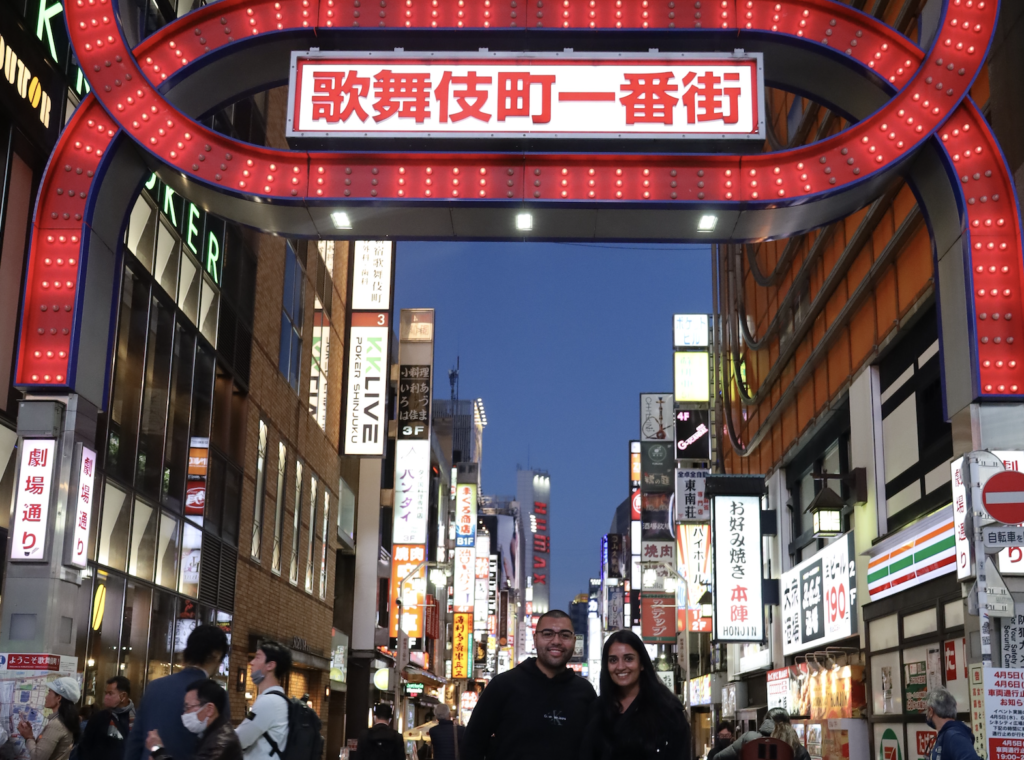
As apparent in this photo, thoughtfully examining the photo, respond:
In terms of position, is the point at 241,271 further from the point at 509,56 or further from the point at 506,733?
the point at 506,733

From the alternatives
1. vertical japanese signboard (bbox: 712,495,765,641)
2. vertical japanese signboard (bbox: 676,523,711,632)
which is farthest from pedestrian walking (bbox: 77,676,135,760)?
vertical japanese signboard (bbox: 676,523,711,632)

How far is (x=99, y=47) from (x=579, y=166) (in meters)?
5.06

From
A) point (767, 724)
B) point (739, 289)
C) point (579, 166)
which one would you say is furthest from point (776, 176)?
point (739, 289)

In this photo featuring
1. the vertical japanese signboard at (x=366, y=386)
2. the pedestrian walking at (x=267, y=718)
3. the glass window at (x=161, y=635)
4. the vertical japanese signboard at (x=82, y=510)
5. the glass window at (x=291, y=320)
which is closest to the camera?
the pedestrian walking at (x=267, y=718)

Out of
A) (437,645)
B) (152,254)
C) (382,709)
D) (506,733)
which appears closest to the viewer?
(506,733)

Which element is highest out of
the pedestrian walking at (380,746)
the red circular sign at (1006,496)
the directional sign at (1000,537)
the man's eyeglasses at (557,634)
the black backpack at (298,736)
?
the red circular sign at (1006,496)

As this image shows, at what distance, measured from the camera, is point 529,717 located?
5.86 meters

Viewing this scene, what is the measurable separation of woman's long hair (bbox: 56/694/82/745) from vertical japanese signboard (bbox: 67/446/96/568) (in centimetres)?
123

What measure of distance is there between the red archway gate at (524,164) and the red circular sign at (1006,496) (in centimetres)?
152

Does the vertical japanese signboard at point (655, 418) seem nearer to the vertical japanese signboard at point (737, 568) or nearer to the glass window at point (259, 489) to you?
the vertical japanese signboard at point (737, 568)

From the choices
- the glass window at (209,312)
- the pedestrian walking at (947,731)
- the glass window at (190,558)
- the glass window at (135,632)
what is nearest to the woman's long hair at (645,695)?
the pedestrian walking at (947,731)

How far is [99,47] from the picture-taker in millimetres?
11484

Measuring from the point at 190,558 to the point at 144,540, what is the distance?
2.11m

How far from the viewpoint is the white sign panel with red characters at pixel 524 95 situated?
37.4 feet
